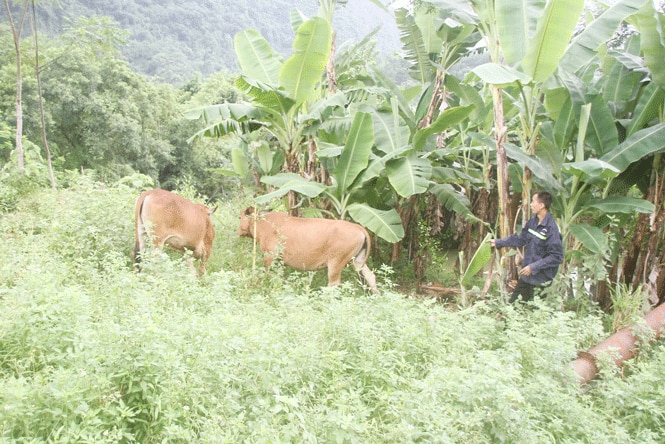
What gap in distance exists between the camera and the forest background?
2.79m

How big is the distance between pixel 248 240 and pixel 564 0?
498cm

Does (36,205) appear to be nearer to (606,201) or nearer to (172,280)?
(172,280)

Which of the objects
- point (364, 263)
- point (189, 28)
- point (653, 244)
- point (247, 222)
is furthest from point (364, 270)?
point (189, 28)

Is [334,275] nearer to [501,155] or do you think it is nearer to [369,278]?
[369,278]

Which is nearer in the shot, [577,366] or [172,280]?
[577,366]

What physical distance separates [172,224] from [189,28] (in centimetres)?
5714

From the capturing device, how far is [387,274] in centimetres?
716

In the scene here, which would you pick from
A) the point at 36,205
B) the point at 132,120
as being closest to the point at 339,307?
the point at 36,205

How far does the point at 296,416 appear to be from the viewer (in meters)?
2.83

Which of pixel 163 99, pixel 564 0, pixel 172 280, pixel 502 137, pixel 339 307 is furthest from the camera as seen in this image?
pixel 163 99

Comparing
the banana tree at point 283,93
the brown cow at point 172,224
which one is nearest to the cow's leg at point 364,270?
the banana tree at point 283,93

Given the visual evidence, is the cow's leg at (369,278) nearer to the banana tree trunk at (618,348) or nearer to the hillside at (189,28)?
the banana tree trunk at (618,348)

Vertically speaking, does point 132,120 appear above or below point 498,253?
below

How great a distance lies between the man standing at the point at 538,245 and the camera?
17.2 feet
